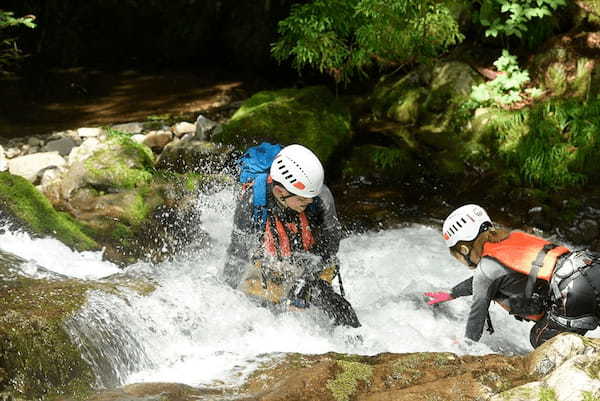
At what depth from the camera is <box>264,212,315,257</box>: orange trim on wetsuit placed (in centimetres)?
451

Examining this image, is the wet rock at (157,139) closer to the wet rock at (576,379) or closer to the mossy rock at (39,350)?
the mossy rock at (39,350)

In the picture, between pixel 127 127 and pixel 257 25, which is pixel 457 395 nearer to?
pixel 127 127

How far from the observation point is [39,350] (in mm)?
3828

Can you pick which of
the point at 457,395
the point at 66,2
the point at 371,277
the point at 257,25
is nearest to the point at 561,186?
the point at 371,277

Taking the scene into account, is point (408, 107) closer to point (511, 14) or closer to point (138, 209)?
point (511, 14)

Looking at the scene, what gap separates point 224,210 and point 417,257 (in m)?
2.71

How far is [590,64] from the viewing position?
9.98 metres

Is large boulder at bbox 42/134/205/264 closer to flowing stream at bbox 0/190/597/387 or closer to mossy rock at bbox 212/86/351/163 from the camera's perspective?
flowing stream at bbox 0/190/597/387

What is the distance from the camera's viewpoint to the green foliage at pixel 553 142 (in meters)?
8.89

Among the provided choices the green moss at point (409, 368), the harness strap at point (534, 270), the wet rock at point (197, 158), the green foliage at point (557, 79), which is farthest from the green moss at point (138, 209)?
the green foliage at point (557, 79)

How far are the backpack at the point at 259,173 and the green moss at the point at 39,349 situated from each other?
154 cm

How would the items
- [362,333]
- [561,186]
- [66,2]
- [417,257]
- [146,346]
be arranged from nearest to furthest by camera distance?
Answer: [146,346], [362,333], [417,257], [561,186], [66,2]

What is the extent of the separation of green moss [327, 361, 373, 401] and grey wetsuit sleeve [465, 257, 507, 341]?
1.03 metres

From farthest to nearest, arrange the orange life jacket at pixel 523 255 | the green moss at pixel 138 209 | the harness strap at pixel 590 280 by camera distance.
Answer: the green moss at pixel 138 209
the orange life jacket at pixel 523 255
the harness strap at pixel 590 280
